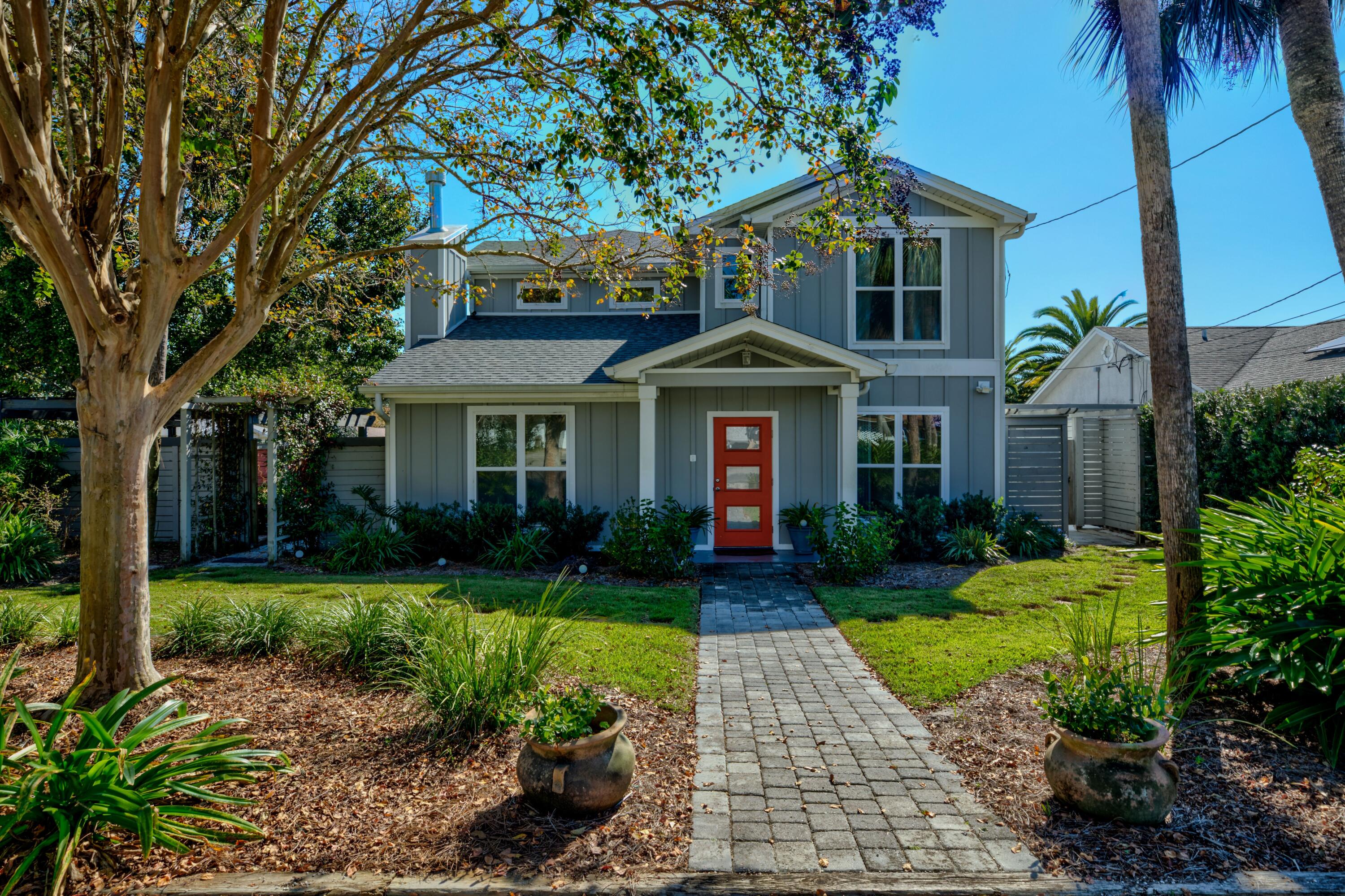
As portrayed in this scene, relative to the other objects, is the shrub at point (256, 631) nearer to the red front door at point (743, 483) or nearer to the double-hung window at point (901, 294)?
the red front door at point (743, 483)

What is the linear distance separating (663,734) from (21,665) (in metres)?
4.71

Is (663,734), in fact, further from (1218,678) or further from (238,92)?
(238,92)

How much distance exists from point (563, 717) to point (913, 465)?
9314mm

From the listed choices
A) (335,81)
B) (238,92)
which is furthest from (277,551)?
(335,81)

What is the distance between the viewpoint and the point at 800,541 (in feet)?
36.3

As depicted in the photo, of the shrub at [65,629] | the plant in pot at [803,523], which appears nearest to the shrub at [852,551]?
the plant in pot at [803,523]

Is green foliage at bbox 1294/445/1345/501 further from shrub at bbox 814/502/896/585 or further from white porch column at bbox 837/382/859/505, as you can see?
white porch column at bbox 837/382/859/505

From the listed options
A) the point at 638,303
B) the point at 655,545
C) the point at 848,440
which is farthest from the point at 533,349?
the point at 848,440

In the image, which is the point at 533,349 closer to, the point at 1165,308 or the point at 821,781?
the point at 1165,308

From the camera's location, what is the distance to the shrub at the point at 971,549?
10.1 meters

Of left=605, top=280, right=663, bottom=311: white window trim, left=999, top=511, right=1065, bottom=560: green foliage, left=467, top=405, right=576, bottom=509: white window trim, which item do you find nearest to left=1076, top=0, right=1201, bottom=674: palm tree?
left=999, top=511, right=1065, bottom=560: green foliage

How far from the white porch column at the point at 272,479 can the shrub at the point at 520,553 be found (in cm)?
297

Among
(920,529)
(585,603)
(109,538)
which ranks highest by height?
(109,538)

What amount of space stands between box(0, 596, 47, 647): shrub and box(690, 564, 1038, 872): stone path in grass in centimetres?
Answer: 540
